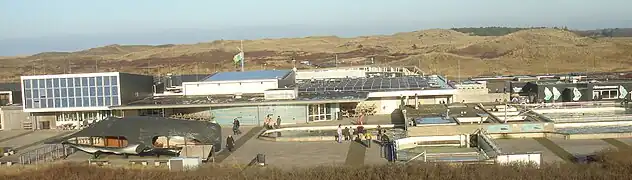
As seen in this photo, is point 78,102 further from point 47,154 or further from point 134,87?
point 47,154

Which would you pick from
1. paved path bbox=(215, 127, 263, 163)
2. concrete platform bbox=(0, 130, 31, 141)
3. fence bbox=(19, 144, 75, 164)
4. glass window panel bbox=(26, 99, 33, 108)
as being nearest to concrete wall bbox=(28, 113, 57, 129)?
glass window panel bbox=(26, 99, 33, 108)

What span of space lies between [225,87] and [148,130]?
15.6 metres

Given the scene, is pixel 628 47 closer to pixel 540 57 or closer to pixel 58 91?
pixel 540 57

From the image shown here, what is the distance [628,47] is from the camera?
94562 mm

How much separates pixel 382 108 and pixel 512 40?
84.8 meters

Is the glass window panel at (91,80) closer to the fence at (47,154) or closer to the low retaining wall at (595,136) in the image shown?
the fence at (47,154)

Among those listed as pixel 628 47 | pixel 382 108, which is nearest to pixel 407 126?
pixel 382 108

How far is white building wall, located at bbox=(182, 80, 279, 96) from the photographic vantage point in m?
40.2

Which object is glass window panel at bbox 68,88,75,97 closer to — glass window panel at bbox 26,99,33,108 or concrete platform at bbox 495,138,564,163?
glass window panel at bbox 26,99,33,108

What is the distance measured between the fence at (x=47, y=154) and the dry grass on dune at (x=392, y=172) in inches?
117

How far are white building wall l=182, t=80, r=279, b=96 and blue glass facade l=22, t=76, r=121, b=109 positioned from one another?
5.59 meters

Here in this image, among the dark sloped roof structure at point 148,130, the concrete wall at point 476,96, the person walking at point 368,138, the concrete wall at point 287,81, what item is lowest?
the person walking at point 368,138

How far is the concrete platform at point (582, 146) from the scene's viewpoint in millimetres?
23214

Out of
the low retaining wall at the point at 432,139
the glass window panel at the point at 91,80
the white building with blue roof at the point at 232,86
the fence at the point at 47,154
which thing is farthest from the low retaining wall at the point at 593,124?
the glass window panel at the point at 91,80
